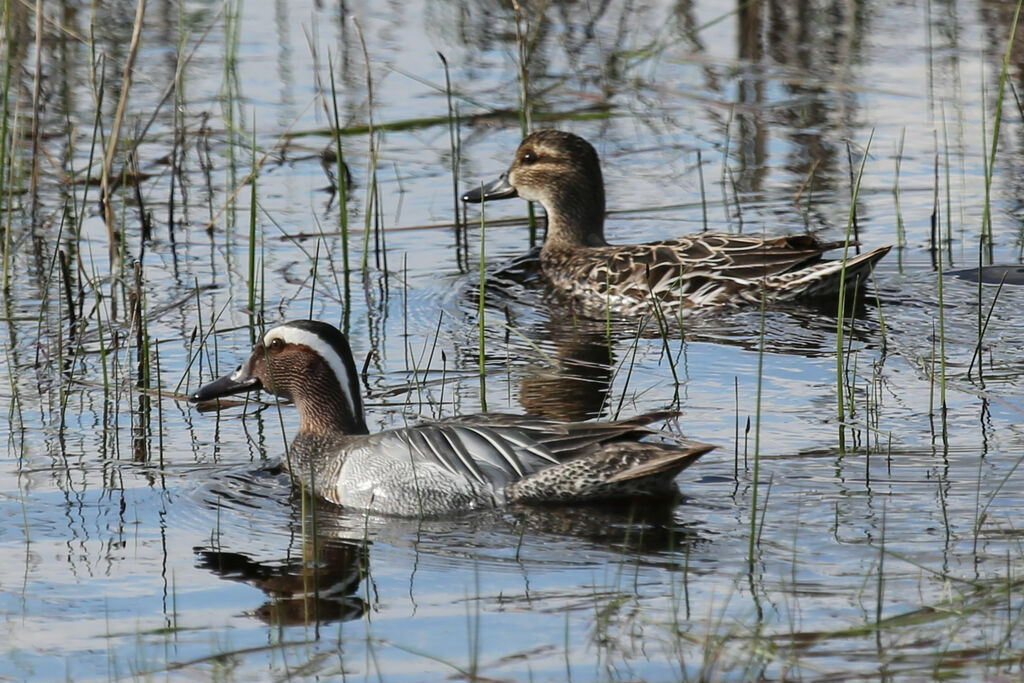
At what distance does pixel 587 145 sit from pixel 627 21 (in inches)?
192

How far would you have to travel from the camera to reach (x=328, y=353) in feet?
23.9

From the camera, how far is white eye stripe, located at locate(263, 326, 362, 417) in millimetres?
7281

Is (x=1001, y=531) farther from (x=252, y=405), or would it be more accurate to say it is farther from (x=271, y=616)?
(x=252, y=405)

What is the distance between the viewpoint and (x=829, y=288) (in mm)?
9984

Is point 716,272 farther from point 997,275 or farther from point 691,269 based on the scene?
point 997,275

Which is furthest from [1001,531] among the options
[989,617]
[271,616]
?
[271,616]

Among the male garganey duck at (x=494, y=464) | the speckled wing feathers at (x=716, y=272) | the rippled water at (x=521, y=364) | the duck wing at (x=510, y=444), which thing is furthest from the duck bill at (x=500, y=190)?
the duck wing at (x=510, y=444)

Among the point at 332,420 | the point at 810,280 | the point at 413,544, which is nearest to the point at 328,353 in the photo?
the point at 332,420

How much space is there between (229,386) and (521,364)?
6.02 ft

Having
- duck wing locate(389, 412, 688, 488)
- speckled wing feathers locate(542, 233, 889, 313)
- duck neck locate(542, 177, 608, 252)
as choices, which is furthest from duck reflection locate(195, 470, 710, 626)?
duck neck locate(542, 177, 608, 252)

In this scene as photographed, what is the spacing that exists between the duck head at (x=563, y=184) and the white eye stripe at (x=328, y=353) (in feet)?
12.8

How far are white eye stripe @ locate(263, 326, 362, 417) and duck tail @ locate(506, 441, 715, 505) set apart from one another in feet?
3.21

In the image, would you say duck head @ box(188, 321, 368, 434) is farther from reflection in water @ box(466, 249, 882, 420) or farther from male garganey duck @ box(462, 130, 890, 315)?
male garganey duck @ box(462, 130, 890, 315)

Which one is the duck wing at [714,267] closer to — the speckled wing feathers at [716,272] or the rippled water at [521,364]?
the speckled wing feathers at [716,272]
